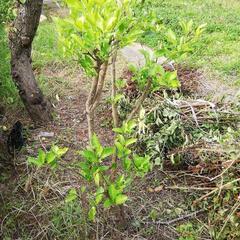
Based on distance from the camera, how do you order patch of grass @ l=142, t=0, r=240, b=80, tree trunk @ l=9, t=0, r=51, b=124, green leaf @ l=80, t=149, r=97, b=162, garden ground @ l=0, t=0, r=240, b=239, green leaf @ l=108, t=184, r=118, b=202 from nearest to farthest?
green leaf @ l=80, t=149, r=97, b=162 < green leaf @ l=108, t=184, r=118, b=202 < garden ground @ l=0, t=0, r=240, b=239 < tree trunk @ l=9, t=0, r=51, b=124 < patch of grass @ l=142, t=0, r=240, b=80

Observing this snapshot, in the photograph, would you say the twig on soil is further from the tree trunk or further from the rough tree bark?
the tree trunk

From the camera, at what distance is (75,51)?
7.09 ft

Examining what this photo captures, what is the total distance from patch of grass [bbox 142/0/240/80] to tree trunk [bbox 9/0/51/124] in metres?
1.51

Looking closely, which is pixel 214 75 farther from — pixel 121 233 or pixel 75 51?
pixel 75 51

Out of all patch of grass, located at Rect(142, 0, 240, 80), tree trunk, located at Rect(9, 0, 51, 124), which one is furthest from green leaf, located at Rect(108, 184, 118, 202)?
patch of grass, located at Rect(142, 0, 240, 80)

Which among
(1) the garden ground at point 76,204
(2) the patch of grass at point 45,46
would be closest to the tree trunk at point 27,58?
(1) the garden ground at point 76,204

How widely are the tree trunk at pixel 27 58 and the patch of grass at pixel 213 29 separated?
4.95ft

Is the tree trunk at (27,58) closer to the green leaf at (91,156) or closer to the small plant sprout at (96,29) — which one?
the small plant sprout at (96,29)

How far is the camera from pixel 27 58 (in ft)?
12.4

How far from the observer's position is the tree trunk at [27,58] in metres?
3.54

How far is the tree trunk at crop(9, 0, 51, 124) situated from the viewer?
354cm

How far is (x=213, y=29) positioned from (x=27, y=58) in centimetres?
394

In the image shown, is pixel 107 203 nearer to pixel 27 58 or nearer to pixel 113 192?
pixel 113 192

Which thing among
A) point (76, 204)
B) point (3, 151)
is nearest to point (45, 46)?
point (3, 151)
